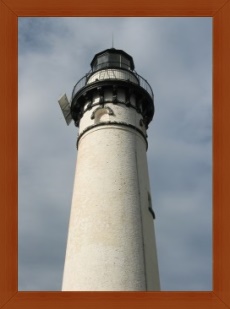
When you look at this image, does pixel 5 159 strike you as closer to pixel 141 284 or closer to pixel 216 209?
pixel 216 209

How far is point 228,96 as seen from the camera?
19.7 feet

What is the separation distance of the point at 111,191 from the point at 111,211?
28.5 inches

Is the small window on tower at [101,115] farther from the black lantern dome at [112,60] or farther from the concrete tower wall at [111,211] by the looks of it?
the black lantern dome at [112,60]

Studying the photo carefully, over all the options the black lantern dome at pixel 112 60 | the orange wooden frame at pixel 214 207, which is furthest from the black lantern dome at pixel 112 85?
the orange wooden frame at pixel 214 207

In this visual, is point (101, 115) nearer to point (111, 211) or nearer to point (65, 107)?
point (65, 107)

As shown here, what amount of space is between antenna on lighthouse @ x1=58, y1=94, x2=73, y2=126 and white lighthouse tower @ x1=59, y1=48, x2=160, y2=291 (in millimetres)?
422

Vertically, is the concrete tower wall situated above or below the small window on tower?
below

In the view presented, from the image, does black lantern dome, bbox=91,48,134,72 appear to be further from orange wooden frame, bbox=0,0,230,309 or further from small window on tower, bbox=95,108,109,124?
orange wooden frame, bbox=0,0,230,309

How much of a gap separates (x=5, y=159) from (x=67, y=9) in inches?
99.4

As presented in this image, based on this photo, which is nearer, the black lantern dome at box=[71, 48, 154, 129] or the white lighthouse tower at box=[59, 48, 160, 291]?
the white lighthouse tower at box=[59, 48, 160, 291]

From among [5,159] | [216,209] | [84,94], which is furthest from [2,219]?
[84,94]

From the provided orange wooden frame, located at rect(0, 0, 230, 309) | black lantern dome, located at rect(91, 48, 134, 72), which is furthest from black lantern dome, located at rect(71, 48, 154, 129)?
orange wooden frame, located at rect(0, 0, 230, 309)

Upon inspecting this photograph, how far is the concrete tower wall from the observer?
42.8 ft

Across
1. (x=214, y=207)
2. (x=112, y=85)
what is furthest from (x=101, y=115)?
(x=214, y=207)
